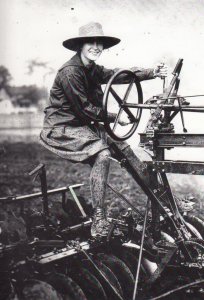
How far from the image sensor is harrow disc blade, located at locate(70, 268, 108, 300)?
333cm

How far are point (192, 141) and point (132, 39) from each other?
2473 mm

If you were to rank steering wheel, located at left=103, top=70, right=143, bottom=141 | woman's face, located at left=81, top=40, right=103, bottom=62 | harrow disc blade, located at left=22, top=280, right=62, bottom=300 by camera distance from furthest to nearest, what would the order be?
woman's face, located at left=81, top=40, right=103, bottom=62 → steering wheel, located at left=103, top=70, right=143, bottom=141 → harrow disc blade, located at left=22, top=280, right=62, bottom=300

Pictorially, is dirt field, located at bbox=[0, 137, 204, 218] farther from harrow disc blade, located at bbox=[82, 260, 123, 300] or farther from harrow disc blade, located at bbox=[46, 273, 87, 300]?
harrow disc blade, located at bbox=[46, 273, 87, 300]

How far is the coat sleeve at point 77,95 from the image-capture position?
142 inches

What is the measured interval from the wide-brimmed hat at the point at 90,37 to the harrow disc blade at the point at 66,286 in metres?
2.12

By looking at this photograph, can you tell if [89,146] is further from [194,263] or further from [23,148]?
[23,148]

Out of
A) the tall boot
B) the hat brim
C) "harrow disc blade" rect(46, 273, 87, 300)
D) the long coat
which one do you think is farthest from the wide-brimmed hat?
"harrow disc blade" rect(46, 273, 87, 300)

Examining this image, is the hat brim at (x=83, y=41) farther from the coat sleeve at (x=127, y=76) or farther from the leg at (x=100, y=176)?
the leg at (x=100, y=176)

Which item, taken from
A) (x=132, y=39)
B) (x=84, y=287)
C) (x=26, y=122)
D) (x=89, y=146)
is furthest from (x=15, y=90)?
(x=84, y=287)

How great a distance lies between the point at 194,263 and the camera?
12.2 ft

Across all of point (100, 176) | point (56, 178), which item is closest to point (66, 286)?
point (100, 176)

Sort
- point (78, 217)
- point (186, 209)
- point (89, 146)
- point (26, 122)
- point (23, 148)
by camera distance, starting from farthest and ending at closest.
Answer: point (23, 148), point (26, 122), point (78, 217), point (186, 209), point (89, 146)

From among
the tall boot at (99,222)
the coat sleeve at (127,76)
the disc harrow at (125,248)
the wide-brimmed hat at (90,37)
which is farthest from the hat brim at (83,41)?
the tall boot at (99,222)

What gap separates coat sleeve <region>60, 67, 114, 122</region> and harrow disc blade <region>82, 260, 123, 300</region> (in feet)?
4.26
